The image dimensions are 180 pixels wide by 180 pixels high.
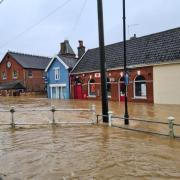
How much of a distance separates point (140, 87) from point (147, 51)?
355cm

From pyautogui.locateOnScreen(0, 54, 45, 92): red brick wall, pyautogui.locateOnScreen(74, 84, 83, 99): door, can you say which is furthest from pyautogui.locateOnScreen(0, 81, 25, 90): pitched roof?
pyautogui.locateOnScreen(74, 84, 83, 99): door

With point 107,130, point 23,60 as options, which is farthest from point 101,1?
point 23,60

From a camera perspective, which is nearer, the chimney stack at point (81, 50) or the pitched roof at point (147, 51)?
the pitched roof at point (147, 51)

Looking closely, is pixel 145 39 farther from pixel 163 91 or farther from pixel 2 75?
pixel 2 75

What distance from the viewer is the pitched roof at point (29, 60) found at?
5194 cm

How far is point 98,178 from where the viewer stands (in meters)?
6.48

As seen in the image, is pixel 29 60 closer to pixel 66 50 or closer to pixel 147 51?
pixel 66 50

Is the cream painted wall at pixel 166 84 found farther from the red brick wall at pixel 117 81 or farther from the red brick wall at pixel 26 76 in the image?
the red brick wall at pixel 26 76

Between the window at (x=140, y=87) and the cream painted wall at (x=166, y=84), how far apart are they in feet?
5.42

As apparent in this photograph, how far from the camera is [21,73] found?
2008 inches

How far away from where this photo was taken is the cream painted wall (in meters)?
24.9

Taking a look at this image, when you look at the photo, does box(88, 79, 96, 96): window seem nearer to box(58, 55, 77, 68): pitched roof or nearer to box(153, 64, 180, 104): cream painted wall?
box(58, 55, 77, 68): pitched roof

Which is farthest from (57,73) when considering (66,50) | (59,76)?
(66,50)

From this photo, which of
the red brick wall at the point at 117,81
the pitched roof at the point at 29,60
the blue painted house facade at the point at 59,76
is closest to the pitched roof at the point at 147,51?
the red brick wall at the point at 117,81
